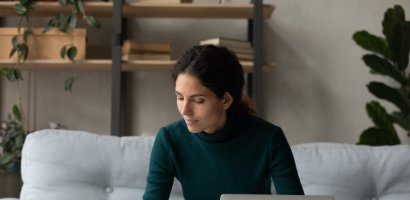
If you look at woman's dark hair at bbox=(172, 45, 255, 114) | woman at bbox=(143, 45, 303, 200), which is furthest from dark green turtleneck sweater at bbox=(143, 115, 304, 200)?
woman's dark hair at bbox=(172, 45, 255, 114)

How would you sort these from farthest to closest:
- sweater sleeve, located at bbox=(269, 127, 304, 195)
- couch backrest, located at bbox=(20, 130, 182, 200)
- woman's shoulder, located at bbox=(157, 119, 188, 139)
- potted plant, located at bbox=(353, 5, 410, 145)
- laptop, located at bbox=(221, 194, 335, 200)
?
potted plant, located at bbox=(353, 5, 410, 145)
couch backrest, located at bbox=(20, 130, 182, 200)
woman's shoulder, located at bbox=(157, 119, 188, 139)
sweater sleeve, located at bbox=(269, 127, 304, 195)
laptop, located at bbox=(221, 194, 335, 200)

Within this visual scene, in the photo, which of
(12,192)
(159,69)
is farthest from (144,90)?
(12,192)

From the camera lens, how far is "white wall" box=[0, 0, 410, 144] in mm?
3102

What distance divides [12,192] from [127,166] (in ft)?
3.42

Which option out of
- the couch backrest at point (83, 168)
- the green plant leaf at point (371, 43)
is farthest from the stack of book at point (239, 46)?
the couch backrest at point (83, 168)

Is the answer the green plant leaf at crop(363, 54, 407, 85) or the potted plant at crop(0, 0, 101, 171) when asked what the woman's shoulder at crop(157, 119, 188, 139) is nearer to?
the potted plant at crop(0, 0, 101, 171)

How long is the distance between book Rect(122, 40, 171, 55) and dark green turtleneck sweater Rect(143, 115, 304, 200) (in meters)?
1.15

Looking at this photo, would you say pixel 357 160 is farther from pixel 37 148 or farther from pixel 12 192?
pixel 12 192

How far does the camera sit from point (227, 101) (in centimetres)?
155

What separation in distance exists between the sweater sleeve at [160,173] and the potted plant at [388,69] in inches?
56.5

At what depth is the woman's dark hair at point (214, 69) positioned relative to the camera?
147 centimetres

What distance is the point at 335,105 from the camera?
3121 mm

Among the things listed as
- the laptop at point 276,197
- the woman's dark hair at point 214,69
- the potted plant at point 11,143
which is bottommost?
the potted plant at point 11,143

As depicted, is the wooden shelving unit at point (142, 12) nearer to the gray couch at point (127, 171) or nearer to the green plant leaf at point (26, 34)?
the green plant leaf at point (26, 34)
